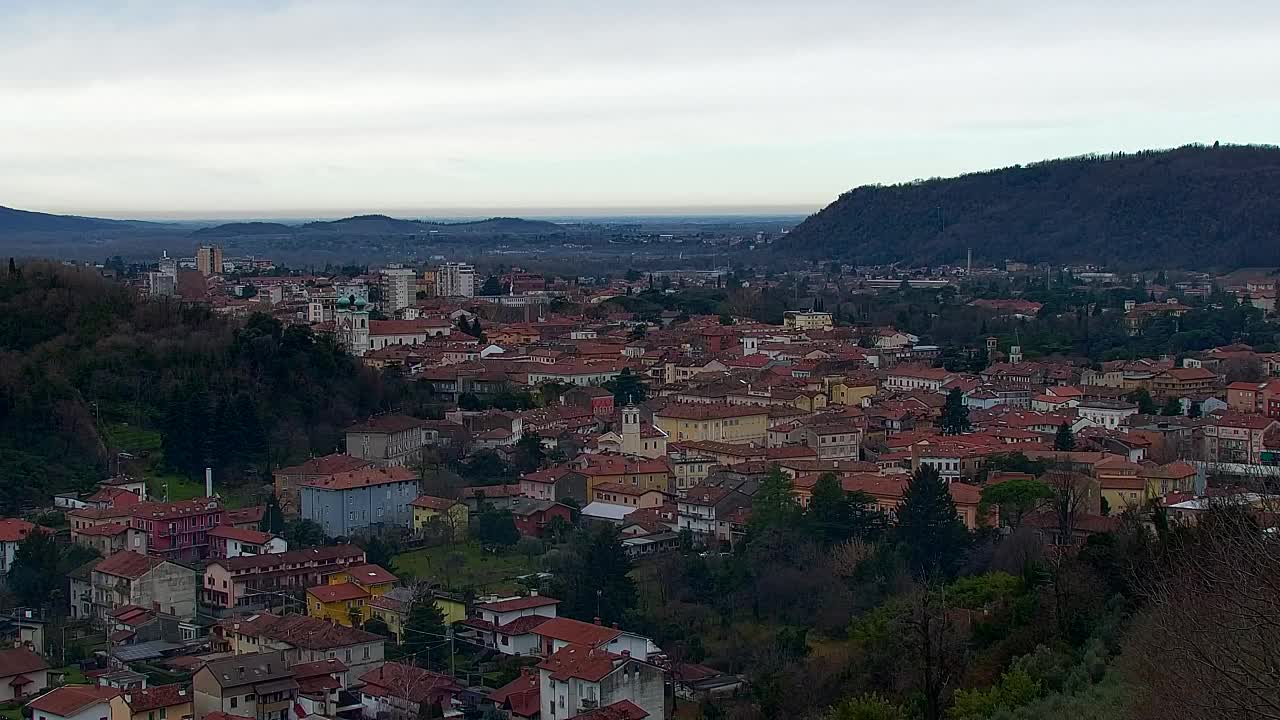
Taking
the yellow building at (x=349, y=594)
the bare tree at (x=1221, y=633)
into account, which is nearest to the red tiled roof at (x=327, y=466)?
the yellow building at (x=349, y=594)

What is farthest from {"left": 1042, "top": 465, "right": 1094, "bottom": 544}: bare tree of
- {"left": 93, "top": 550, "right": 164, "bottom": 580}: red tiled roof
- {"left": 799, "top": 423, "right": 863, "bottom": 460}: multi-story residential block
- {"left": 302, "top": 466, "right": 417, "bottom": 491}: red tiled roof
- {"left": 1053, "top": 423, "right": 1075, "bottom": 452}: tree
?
{"left": 93, "top": 550, "right": 164, "bottom": 580}: red tiled roof

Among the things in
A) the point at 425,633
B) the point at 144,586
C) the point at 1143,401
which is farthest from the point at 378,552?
the point at 1143,401

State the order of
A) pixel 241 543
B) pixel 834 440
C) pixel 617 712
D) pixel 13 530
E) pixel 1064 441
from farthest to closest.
→ pixel 834 440 → pixel 1064 441 → pixel 241 543 → pixel 13 530 → pixel 617 712

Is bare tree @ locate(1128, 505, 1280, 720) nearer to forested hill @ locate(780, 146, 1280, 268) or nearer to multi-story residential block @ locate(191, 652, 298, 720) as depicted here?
multi-story residential block @ locate(191, 652, 298, 720)

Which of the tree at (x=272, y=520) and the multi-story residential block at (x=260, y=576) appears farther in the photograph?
the tree at (x=272, y=520)

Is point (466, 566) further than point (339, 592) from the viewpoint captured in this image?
Yes

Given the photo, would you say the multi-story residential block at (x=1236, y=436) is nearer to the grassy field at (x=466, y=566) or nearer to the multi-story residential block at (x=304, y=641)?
the grassy field at (x=466, y=566)

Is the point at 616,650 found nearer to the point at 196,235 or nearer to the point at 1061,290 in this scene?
the point at 1061,290

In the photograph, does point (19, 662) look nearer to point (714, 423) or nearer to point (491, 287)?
point (714, 423)
